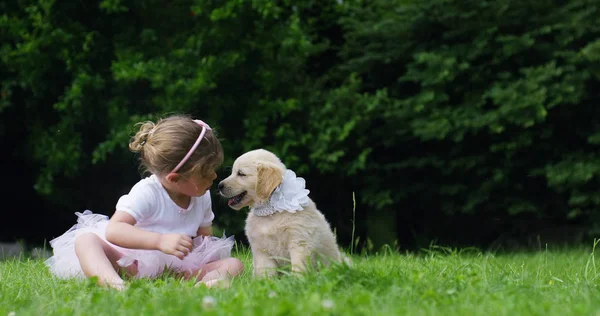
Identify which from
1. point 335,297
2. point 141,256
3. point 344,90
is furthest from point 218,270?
point 344,90

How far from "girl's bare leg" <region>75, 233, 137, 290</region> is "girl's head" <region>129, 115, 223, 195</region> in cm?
54

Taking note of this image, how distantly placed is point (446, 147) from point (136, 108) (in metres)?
4.15

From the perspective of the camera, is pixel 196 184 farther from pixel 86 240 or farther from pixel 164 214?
pixel 86 240

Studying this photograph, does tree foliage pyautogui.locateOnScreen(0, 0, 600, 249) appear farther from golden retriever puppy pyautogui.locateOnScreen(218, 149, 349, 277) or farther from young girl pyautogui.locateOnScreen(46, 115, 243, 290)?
golden retriever puppy pyautogui.locateOnScreen(218, 149, 349, 277)

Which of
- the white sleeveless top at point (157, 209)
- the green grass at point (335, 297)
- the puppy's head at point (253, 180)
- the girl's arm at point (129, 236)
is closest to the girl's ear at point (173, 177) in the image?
the white sleeveless top at point (157, 209)

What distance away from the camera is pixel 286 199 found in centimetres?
430

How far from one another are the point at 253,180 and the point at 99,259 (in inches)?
37.7

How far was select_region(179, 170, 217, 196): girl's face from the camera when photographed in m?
4.59

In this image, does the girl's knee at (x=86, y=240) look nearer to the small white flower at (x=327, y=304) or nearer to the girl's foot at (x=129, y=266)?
the girl's foot at (x=129, y=266)

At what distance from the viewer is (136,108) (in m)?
9.78

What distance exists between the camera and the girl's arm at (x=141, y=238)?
13.1 feet

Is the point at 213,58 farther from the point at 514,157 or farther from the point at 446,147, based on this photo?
the point at 514,157

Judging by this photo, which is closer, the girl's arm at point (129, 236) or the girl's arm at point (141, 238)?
the girl's arm at point (141, 238)

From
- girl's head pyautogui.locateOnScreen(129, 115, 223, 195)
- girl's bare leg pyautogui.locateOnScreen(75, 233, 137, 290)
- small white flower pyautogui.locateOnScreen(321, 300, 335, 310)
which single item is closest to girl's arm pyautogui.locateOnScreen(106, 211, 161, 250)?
girl's bare leg pyautogui.locateOnScreen(75, 233, 137, 290)
